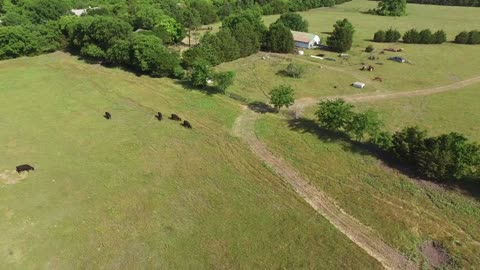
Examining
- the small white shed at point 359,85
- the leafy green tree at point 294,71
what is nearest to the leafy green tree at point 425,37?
the small white shed at point 359,85

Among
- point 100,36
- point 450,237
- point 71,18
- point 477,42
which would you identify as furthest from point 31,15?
point 477,42

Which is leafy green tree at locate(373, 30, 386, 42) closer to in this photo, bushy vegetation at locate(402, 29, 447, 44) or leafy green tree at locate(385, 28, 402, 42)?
leafy green tree at locate(385, 28, 402, 42)

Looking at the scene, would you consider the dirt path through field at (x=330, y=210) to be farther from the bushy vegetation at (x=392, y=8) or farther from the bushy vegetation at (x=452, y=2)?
the bushy vegetation at (x=452, y=2)

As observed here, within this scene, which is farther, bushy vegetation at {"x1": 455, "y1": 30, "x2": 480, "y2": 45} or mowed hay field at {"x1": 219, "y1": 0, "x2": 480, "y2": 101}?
bushy vegetation at {"x1": 455, "y1": 30, "x2": 480, "y2": 45}

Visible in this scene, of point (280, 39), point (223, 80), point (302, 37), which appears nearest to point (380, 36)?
point (302, 37)

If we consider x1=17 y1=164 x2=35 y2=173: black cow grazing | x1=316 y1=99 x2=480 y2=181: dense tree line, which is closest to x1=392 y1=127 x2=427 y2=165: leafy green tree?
x1=316 y1=99 x2=480 y2=181: dense tree line

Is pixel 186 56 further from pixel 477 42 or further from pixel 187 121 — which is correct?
pixel 477 42
